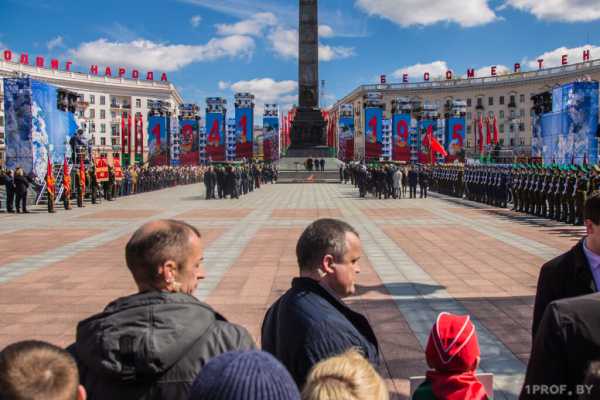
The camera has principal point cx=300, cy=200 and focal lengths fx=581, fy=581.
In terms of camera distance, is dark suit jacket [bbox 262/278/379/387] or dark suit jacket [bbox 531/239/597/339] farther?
dark suit jacket [bbox 531/239/597/339]

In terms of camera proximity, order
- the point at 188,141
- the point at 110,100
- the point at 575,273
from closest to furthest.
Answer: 1. the point at 575,273
2. the point at 188,141
3. the point at 110,100

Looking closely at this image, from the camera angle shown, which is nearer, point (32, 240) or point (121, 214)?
point (32, 240)

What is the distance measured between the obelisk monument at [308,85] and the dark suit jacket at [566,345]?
48.8 meters

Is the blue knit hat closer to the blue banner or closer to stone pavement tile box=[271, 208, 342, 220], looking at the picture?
stone pavement tile box=[271, 208, 342, 220]

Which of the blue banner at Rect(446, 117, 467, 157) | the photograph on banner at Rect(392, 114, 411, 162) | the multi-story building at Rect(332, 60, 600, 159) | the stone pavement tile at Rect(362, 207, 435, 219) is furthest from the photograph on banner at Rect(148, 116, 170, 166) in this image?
the multi-story building at Rect(332, 60, 600, 159)

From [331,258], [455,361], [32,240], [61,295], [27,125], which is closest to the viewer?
[455,361]

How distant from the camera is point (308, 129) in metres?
54.6

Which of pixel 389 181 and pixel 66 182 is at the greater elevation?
pixel 66 182

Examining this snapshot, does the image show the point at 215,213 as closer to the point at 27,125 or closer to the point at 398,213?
the point at 398,213

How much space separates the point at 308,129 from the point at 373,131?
6.81 metres

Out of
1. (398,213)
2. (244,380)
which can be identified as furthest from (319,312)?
(398,213)

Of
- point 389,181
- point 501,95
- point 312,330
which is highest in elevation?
point 501,95

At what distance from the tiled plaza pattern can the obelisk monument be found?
34416mm

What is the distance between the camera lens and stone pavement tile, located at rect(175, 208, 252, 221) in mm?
17984
